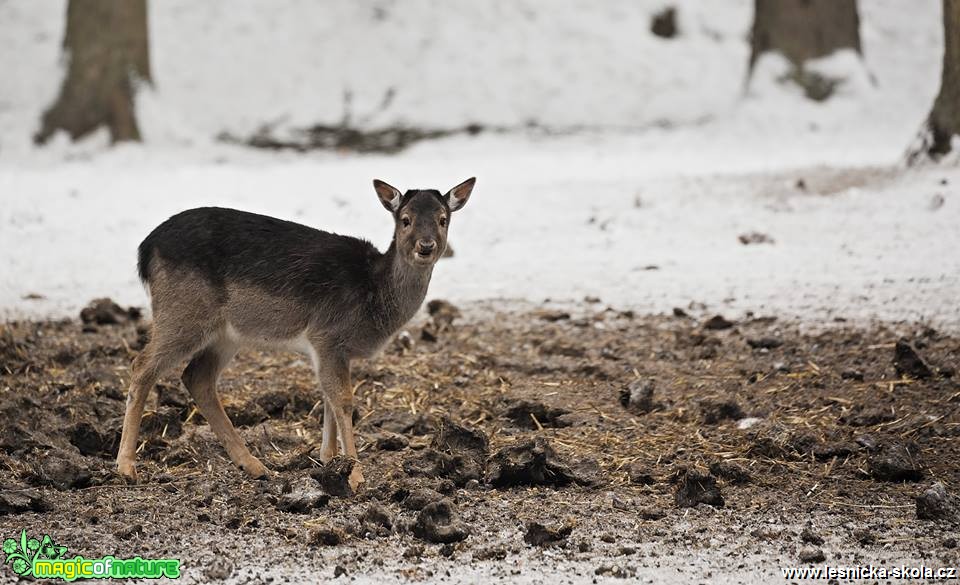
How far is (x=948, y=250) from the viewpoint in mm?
10664

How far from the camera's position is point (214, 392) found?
713 centimetres

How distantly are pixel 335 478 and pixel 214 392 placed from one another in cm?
137

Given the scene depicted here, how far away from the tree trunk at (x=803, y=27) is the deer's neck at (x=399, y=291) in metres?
11.9

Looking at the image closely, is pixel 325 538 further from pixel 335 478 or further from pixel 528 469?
pixel 528 469

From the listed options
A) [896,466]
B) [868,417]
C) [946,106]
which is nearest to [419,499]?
[896,466]

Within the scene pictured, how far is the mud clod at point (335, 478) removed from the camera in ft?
20.0

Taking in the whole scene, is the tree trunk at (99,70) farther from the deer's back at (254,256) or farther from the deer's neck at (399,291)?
the deer's neck at (399,291)

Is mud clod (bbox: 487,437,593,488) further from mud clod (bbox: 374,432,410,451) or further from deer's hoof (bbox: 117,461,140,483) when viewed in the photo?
deer's hoof (bbox: 117,461,140,483)

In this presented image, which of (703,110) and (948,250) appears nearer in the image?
(948,250)

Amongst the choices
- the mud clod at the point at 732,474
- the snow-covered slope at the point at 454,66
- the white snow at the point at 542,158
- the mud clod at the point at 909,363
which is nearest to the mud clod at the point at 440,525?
the mud clod at the point at 732,474

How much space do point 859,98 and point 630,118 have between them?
11.0 feet

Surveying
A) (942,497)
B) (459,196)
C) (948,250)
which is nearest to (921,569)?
(942,497)

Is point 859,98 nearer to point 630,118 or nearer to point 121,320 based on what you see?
point 630,118

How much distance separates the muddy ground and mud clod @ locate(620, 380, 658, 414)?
0.01 meters
